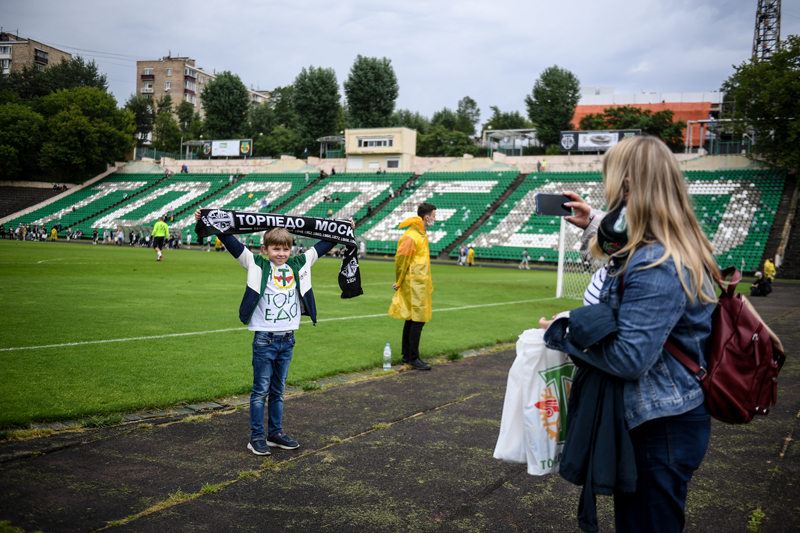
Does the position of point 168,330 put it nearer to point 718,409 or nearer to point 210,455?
point 210,455

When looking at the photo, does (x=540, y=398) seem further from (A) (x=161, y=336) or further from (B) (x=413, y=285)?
(A) (x=161, y=336)

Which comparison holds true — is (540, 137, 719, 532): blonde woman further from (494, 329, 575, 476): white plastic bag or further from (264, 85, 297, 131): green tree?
(264, 85, 297, 131): green tree

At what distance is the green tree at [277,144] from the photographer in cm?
8140

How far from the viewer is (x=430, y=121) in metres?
99.1

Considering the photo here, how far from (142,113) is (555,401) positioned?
108610 millimetres

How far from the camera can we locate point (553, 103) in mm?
73125

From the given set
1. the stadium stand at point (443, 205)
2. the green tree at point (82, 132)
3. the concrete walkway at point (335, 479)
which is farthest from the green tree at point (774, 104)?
the green tree at point (82, 132)

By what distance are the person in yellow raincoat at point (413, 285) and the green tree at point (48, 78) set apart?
88.9 metres

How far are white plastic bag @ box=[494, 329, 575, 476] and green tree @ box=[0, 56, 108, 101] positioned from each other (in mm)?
94091

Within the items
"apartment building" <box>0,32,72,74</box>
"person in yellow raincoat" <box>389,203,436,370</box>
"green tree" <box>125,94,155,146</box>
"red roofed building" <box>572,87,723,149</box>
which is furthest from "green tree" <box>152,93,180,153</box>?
"person in yellow raincoat" <box>389,203,436,370</box>

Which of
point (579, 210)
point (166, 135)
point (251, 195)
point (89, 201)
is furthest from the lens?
point (166, 135)

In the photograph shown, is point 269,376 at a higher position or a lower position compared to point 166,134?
lower

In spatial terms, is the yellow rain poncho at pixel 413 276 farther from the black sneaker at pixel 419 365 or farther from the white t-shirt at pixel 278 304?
the white t-shirt at pixel 278 304

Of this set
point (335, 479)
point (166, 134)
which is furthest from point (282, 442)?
point (166, 134)
